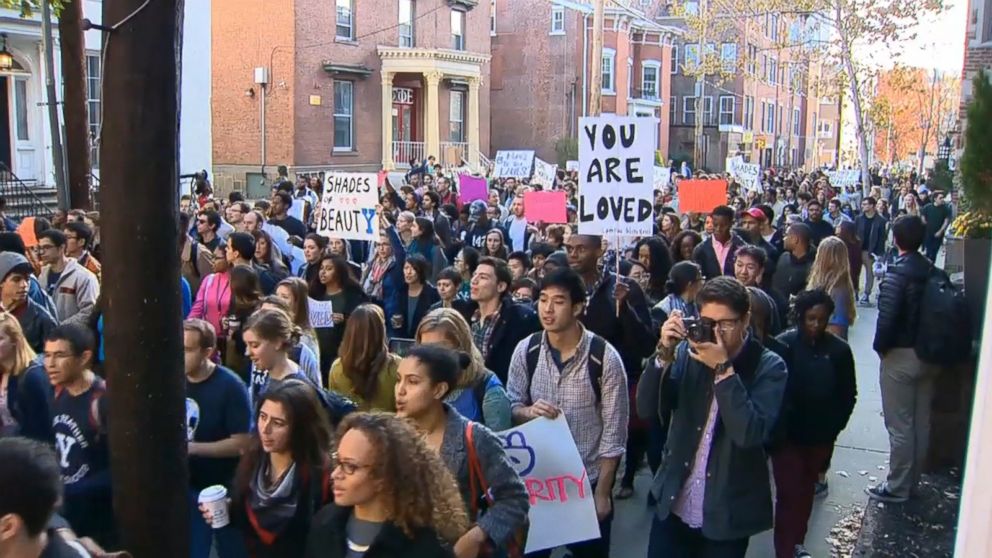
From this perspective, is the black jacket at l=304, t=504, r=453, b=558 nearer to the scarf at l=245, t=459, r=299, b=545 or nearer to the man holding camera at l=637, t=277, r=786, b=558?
the scarf at l=245, t=459, r=299, b=545

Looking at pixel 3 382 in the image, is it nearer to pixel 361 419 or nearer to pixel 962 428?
pixel 361 419

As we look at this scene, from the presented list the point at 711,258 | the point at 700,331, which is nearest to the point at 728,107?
the point at 711,258

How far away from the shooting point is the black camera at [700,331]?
157 inches

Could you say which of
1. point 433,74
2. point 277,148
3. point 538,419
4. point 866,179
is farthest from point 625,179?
point 433,74

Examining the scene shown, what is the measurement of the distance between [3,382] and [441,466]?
296cm

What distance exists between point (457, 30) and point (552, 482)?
34663 millimetres

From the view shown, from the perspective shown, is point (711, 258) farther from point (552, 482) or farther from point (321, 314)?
point (552, 482)

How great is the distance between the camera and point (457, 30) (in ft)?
123

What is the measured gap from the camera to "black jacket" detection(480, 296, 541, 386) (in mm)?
6391

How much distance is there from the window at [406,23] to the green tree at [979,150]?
27.7 metres

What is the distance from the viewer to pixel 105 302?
3.40 metres

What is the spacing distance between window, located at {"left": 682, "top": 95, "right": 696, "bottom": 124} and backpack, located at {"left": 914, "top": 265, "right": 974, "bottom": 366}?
53447 mm

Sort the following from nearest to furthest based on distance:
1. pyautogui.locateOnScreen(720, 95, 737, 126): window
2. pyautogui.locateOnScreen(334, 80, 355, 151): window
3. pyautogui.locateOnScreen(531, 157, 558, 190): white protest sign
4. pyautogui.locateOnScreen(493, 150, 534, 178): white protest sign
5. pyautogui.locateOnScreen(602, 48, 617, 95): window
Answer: pyautogui.locateOnScreen(531, 157, 558, 190): white protest sign
pyautogui.locateOnScreen(493, 150, 534, 178): white protest sign
pyautogui.locateOnScreen(334, 80, 355, 151): window
pyautogui.locateOnScreen(602, 48, 617, 95): window
pyautogui.locateOnScreen(720, 95, 737, 126): window

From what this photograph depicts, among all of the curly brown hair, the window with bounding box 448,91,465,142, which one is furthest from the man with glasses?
the window with bounding box 448,91,465,142
